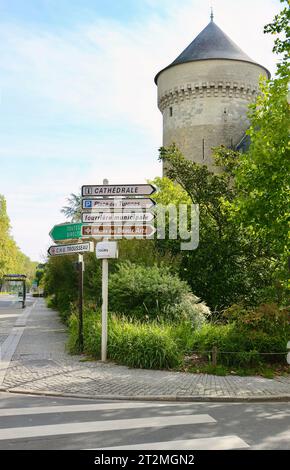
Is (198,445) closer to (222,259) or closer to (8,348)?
(8,348)

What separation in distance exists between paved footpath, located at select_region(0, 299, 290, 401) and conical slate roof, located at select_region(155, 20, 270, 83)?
1395 inches

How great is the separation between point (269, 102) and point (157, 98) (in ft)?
113

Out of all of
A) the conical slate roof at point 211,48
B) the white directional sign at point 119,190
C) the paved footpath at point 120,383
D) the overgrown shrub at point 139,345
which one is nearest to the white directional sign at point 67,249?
the white directional sign at point 119,190

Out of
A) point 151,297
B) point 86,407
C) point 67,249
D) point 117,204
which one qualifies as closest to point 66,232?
point 67,249

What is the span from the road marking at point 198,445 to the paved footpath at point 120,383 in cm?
218

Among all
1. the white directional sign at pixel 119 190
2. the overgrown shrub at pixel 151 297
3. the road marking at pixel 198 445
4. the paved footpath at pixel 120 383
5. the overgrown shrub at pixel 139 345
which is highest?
the white directional sign at pixel 119 190

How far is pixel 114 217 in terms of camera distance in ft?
36.0

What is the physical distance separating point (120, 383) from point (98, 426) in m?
2.56

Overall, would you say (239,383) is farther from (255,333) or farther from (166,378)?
(255,333)

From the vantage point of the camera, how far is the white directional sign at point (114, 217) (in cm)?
1071

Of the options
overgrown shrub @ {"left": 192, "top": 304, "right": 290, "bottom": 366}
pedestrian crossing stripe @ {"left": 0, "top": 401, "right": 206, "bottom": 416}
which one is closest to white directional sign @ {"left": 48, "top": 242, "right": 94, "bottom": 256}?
overgrown shrub @ {"left": 192, "top": 304, "right": 290, "bottom": 366}

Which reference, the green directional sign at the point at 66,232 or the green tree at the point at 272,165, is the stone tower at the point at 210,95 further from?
the green directional sign at the point at 66,232

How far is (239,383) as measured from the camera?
8.73m

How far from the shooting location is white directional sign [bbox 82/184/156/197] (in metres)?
10.9
